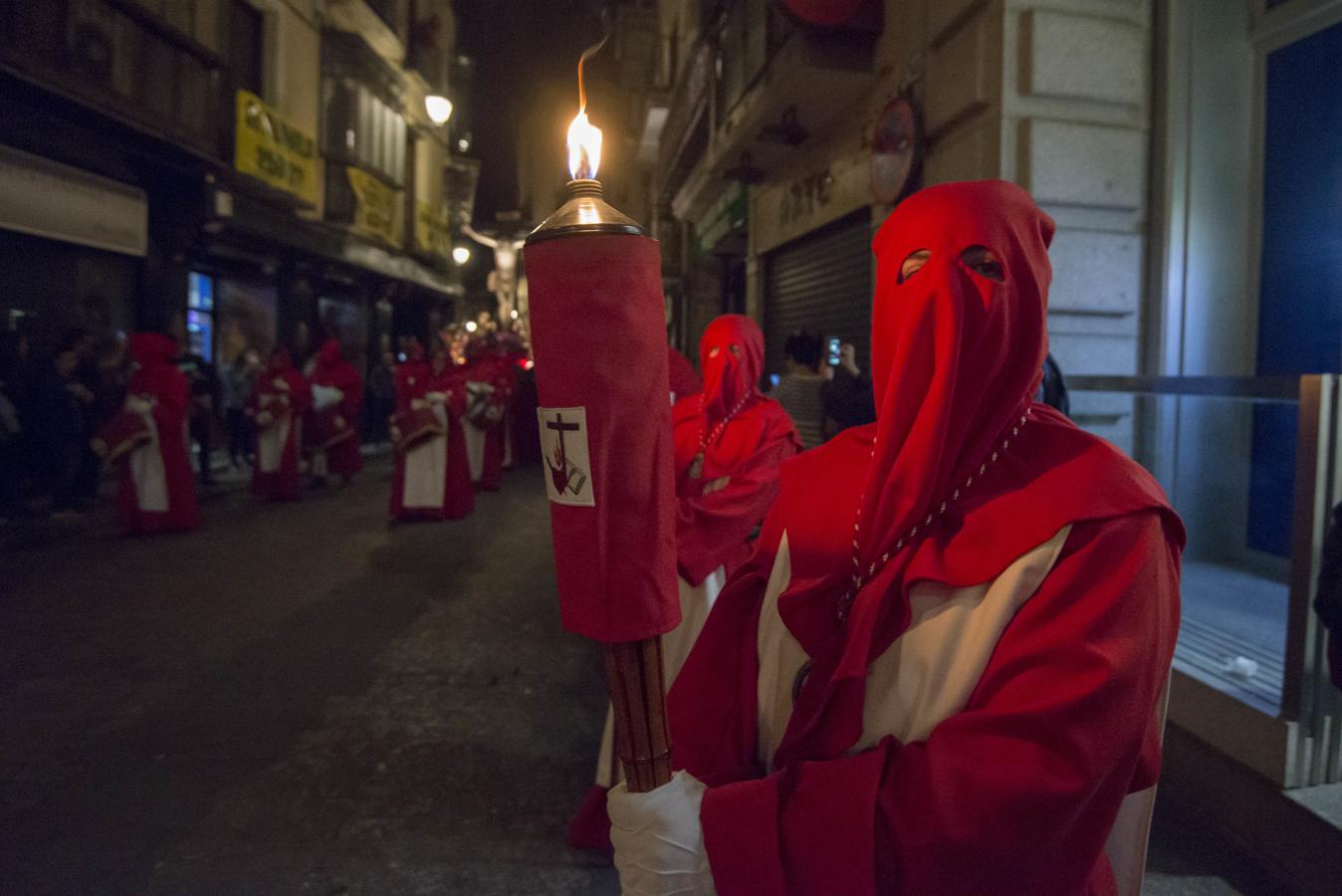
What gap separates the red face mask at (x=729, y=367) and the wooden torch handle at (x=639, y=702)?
8.34 feet

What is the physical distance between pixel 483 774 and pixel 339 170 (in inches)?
673

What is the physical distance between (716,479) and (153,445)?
7.70 meters

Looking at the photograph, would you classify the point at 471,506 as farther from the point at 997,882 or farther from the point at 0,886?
the point at 997,882

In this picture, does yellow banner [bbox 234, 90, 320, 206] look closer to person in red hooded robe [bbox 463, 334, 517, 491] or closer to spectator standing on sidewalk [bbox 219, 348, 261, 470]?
spectator standing on sidewalk [bbox 219, 348, 261, 470]

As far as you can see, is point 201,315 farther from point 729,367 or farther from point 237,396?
point 729,367

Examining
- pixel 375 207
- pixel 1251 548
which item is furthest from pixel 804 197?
pixel 375 207

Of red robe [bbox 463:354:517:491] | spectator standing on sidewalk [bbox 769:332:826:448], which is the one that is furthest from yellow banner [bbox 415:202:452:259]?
spectator standing on sidewalk [bbox 769:332:826:448]

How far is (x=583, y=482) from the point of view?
98 centimetres

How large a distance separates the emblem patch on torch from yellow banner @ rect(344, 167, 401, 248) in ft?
62.1

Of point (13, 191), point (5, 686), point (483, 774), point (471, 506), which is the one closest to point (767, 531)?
point (483, 774)

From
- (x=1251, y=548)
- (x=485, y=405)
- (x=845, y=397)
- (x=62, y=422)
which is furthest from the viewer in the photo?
(x=485, y=405)

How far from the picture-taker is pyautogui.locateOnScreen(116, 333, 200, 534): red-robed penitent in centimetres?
857

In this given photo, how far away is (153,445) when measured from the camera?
341 inches

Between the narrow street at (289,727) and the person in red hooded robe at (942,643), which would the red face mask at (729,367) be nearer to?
the narrow street at (289,727)
